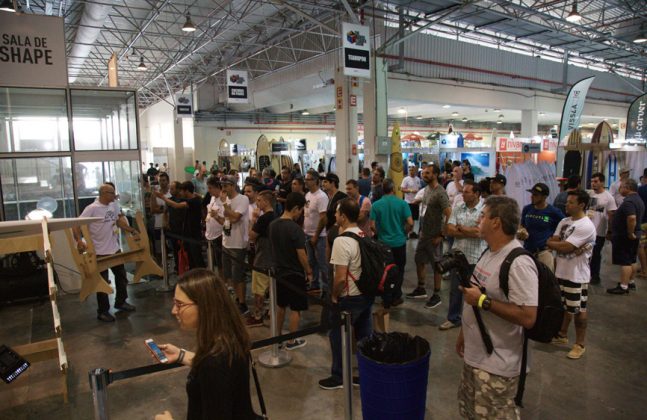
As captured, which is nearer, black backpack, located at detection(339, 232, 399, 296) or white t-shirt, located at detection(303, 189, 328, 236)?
black backpack, located at detection(339, 232, 399, 296)

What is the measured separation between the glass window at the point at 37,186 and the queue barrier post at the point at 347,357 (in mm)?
5519

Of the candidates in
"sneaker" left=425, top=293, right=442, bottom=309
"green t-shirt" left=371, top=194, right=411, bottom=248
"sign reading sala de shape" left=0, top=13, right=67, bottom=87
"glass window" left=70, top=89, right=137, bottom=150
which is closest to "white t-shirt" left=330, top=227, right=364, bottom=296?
"green t-shirt" left=371, top=194, right=411, bottom=248

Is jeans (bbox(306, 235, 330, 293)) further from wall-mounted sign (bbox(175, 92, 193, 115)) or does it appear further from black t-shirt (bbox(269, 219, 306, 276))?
wall-mounted sign (bbox(175, 92, 193, 115))

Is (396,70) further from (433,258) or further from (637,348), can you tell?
(637,348)

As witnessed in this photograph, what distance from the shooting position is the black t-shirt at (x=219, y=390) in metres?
1.56

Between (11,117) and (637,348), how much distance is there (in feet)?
27.1

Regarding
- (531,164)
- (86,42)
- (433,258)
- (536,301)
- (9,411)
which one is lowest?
(9,411)

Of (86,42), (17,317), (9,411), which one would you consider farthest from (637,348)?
(86,42)

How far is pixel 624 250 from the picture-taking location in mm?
5855

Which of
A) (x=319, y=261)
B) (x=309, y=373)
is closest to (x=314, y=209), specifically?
(x=319, y=261)

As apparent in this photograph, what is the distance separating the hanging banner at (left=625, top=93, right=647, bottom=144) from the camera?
35.0 feet

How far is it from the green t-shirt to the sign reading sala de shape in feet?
16.0

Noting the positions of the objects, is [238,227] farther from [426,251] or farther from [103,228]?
[426,251]

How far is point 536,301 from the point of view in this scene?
207cm
